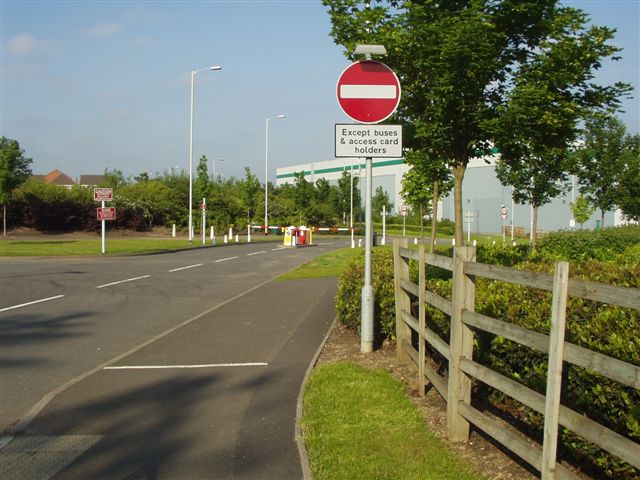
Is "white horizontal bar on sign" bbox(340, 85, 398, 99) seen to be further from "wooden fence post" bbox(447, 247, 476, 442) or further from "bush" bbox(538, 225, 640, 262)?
"bush" bbox(538, 225, 640, 262)

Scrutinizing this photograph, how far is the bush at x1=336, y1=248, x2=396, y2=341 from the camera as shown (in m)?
7.92

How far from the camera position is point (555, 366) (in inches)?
133

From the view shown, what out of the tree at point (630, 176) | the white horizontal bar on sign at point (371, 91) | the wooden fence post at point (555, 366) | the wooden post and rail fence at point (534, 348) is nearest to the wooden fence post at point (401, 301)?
the wooden post and rail fence at point (534, 348)

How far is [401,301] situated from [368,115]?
2195 mm

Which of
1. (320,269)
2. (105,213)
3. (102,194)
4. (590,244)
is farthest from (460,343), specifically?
(105,213)

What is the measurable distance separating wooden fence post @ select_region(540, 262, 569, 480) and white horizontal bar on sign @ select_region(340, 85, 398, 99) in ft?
15.2

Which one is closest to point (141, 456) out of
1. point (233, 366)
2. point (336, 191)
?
point (233, 366)

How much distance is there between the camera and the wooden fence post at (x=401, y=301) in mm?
7164

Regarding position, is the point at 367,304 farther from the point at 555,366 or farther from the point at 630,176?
the point at 630,176

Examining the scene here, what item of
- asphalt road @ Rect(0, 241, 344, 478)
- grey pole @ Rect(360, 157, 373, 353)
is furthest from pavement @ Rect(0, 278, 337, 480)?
grey pole @ Rect(360, 157, 373, 353)

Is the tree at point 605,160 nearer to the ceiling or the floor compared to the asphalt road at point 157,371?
nearer to the ceiling

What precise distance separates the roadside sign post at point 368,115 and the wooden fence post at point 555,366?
4218mm

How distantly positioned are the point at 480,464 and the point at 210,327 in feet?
21.4

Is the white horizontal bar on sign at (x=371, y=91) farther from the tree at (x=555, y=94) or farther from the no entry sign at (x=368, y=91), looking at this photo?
the tree at (x=555, y=94)
